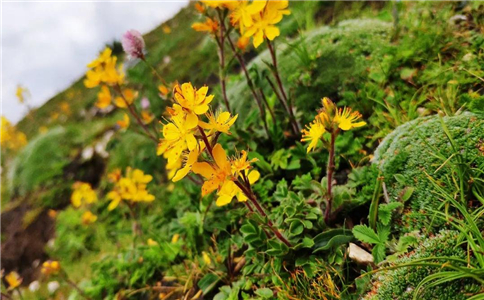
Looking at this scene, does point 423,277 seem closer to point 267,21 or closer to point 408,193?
point 408,193

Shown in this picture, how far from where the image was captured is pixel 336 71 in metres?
2.55

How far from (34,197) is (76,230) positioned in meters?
2.11

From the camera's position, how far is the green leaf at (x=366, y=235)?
55.9 inches

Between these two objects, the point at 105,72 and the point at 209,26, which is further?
the point at 105,72

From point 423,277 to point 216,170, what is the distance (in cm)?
83

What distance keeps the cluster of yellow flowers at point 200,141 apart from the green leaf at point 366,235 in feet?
1.70

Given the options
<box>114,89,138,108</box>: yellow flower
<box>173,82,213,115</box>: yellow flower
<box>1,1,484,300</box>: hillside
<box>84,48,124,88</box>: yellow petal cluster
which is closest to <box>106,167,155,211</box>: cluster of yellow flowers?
<box>1,1,484,300</box>: hillside

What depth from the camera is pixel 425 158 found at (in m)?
1.53

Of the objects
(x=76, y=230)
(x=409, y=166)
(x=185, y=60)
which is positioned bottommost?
(x=76, y=230)

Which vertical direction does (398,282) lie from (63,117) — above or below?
below

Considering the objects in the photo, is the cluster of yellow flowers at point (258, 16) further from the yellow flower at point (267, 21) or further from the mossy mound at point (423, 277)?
the mossy mound at point (423, 277)

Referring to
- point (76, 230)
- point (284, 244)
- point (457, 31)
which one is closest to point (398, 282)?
point (284, 244)

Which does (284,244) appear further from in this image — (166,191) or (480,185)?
(166,191)

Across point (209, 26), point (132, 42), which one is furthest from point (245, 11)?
point (132, 42)
